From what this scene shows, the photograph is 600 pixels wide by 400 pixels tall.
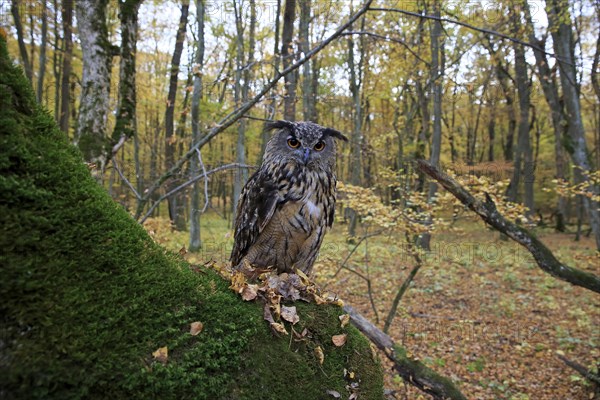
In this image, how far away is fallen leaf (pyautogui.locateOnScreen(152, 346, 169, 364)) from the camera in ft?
3.65

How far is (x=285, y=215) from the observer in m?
2.86

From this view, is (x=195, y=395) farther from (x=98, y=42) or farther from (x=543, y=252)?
(x=543, y=252)

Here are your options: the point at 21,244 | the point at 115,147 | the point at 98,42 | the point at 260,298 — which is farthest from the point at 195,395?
the point at 98,42

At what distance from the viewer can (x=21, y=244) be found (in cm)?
97

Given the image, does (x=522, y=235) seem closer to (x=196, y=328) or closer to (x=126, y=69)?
(x=196, y=328)

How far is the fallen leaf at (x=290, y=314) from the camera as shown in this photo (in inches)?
61.8

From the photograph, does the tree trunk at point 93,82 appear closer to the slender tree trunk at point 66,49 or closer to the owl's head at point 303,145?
the owl's head at point 303,145

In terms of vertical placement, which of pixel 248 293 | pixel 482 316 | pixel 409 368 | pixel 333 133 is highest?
pixel 333 133

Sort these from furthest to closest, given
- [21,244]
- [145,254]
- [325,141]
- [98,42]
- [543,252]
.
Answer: [543,252]
[98,42]
[325,141]
[145,254]
[21,244]

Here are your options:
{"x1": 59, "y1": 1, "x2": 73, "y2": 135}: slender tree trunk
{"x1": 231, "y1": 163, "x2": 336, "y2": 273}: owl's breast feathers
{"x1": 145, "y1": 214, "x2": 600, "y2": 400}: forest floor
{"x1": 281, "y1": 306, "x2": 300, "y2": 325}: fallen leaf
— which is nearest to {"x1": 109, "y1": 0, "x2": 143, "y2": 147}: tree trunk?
{"x1": 145, "y1": 214, "x2": 600, "y2": 400}: forest floor

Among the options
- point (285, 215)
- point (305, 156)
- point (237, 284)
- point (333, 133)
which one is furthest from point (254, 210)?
point (237, 284)

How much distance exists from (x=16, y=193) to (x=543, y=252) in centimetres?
599

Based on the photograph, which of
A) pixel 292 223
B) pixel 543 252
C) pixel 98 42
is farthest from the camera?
pixel 543 252

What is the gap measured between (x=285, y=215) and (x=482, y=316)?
8110mm
